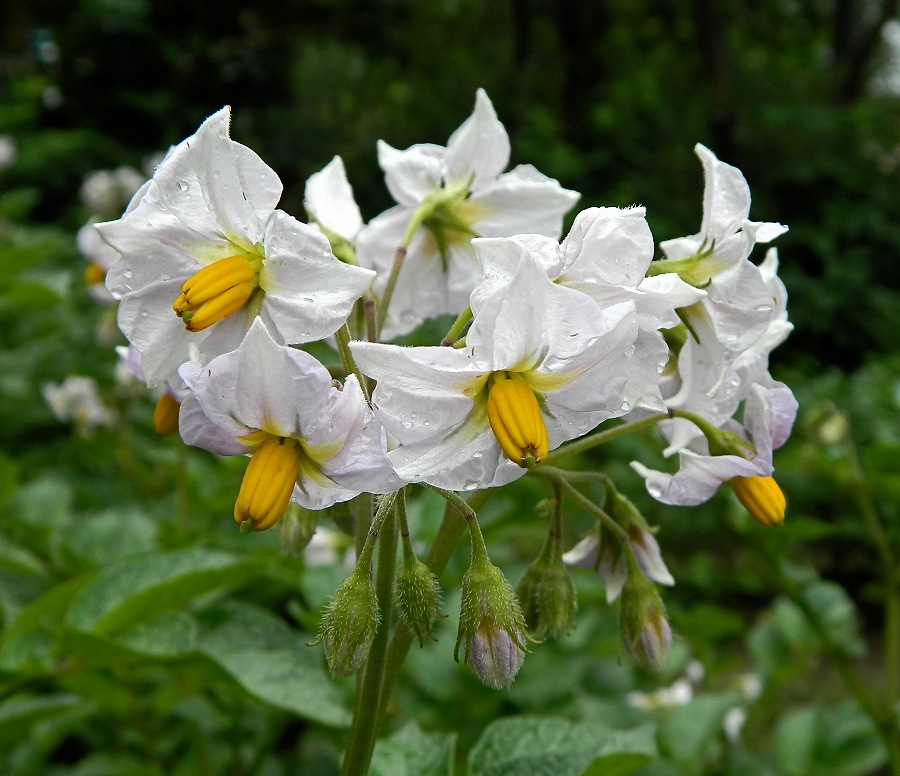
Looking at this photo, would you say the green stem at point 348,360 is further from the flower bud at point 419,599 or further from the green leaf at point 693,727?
the green leaf at point 693,727

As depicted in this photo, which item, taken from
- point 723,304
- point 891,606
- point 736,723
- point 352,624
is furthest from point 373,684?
point 736,723

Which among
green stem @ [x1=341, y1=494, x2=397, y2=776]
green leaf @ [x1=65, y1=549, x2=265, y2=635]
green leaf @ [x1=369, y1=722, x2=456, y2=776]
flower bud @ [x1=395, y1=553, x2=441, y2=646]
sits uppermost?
flower bud @ [x1=395, y1=553, x2=441, y2=646]

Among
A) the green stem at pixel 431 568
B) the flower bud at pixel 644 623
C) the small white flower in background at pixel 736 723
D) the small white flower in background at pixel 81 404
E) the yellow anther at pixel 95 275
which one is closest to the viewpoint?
the green stem at pixel 431 568

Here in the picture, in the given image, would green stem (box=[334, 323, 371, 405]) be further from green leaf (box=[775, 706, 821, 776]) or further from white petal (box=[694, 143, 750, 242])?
green leaf (box=[775, 706, 821, 776])

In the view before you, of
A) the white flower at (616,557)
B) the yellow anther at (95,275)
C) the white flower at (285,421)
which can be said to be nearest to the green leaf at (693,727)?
the white flower at (616,557)

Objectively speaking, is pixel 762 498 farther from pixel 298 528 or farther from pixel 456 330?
pixel 298 528

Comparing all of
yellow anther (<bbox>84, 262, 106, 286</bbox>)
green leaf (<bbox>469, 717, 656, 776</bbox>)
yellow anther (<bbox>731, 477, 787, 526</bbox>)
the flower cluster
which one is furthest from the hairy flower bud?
yellow anther (<bbox>84, 262, 106, 286</bbox>)
